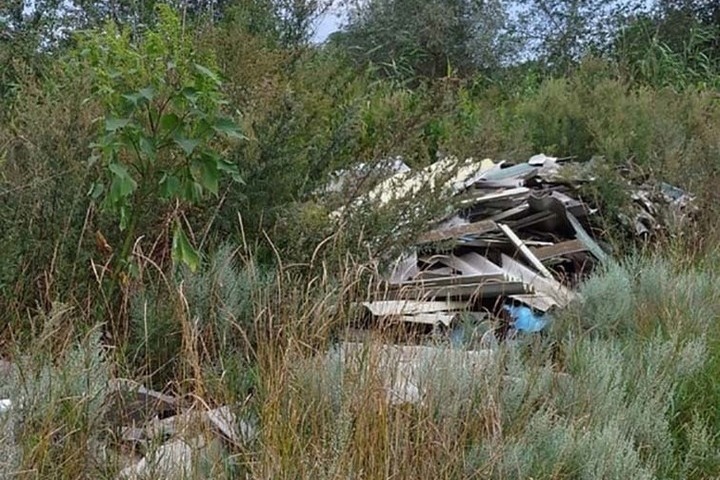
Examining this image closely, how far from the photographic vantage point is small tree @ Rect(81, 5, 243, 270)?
2348 mm

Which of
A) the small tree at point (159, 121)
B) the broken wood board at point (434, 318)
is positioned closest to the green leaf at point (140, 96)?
the small tree at point (159, 121)

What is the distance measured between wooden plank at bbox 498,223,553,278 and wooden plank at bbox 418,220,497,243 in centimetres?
8

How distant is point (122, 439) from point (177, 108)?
1.08 metres

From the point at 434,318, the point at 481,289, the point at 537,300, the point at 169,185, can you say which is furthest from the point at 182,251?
the point at 537,300

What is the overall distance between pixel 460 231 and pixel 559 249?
65 centimetres

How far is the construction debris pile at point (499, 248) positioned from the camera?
3.30m

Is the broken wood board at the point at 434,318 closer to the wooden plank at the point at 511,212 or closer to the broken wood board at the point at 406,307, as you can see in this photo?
the broken wood board at the point at 406,307

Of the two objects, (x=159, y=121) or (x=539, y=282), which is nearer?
(x=159, y=121)

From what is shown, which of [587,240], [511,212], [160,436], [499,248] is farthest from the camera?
[511,212]

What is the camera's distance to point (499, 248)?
14.6 feet

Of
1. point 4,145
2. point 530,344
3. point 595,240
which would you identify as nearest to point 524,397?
point 530,344

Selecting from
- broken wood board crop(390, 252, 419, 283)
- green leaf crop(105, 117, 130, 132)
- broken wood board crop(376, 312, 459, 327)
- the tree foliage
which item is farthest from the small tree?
the tree foliage

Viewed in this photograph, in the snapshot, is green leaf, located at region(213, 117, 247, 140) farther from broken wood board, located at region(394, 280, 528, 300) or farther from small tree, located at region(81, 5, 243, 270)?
broken wood board, located at region(394, 280, 528, 300)

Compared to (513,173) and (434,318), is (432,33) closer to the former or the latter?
(513,173)
